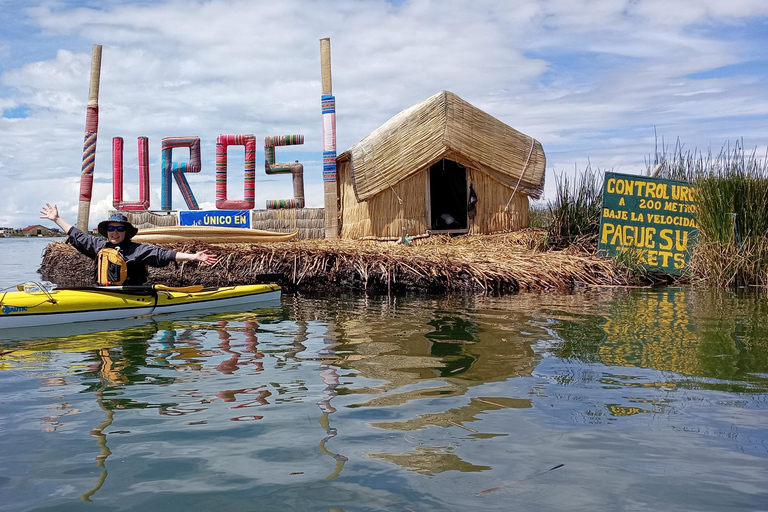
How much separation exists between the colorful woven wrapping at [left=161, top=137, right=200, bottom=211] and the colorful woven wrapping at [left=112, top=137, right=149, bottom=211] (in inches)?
19.2

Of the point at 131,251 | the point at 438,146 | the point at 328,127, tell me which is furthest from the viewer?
the point at 328,127

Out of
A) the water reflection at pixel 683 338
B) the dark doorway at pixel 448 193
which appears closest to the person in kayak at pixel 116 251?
the water reflection at pixel 683 338

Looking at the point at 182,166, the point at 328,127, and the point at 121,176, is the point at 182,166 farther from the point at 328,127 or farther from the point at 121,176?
the point at 328,127

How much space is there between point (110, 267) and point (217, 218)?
7.55 m

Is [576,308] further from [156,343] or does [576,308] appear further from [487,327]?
[156,343]

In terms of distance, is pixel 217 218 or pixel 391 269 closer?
pixel 391 269

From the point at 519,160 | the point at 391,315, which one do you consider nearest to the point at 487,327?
the point at 391,315

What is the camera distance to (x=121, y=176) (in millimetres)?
17031

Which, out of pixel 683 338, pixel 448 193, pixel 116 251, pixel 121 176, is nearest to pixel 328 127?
pixel 448 193

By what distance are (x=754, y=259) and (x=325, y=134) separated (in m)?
9.40

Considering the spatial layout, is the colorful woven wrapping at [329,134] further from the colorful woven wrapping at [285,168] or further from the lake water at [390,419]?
the lake water at [390,419]

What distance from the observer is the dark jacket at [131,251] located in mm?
8281

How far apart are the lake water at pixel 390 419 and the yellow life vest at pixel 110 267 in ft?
4.30

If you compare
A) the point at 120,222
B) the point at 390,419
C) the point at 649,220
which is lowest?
the point at 390,419
